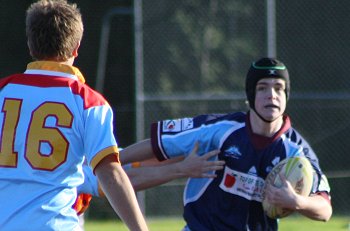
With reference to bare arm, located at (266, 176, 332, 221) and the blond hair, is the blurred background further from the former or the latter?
the blond hair

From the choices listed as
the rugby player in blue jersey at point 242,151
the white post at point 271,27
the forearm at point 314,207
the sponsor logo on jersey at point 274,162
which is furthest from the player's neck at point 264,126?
the white post at point 271,27

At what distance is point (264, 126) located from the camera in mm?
5723

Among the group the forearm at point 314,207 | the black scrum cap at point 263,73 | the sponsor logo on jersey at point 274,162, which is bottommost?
the forearm at point 314,207

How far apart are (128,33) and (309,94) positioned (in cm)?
306

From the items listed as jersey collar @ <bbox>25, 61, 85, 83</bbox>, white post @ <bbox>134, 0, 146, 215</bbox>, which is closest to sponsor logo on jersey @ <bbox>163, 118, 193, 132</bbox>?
jersey collar @ <bbox>25, 61, 85, 83</bbox>

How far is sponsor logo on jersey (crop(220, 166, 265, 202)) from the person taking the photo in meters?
5.66

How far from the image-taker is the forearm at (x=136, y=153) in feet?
18.9

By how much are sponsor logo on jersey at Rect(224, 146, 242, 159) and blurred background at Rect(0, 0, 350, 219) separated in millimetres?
6748

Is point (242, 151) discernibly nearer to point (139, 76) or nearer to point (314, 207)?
point (314, 207)

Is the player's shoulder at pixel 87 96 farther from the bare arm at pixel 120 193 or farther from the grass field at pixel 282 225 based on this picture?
the grass field at pixel 282 225

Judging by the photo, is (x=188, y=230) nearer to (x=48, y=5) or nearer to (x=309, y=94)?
(x=48, y=5)

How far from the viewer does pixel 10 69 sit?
14297 mm

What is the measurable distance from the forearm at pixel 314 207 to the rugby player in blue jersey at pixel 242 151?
12 millimetres

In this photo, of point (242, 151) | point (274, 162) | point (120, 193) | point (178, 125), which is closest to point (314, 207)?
point (274, 162)
